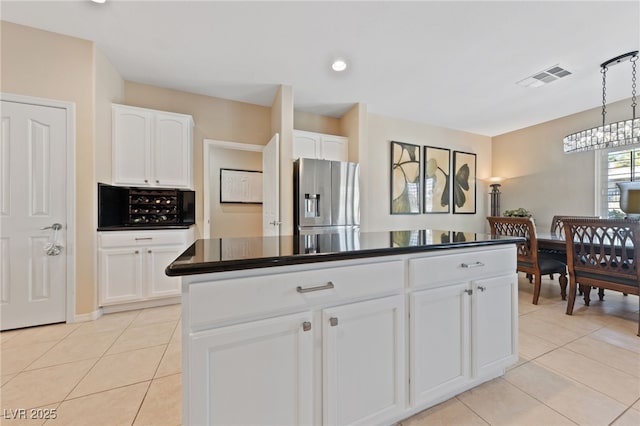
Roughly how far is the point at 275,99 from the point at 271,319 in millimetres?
3276

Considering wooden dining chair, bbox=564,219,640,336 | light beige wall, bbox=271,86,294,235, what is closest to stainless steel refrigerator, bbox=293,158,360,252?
light beige wall, bbox=271,86,294,235

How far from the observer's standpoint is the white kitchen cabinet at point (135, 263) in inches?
99.1

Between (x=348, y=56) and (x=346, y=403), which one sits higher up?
(x=348, y=56)

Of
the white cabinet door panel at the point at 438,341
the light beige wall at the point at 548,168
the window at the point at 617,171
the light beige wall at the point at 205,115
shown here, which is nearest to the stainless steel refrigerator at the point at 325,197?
the light beige wall at the point at 205,115

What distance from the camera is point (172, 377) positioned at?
157cm

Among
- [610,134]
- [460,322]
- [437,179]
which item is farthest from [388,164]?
[460,322]

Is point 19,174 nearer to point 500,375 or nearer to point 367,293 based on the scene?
→ point 367,293

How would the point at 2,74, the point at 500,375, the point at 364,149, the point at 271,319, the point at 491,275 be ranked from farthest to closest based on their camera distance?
the point at 364,149, the point at 2,74, the point at 500,375, the point at 491,275, the point at 271,319

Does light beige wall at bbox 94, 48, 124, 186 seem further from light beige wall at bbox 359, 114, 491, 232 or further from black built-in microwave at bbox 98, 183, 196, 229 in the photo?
light beige wall at bbox 359, 114, 491, 232

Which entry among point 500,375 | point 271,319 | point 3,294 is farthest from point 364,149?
point 3,294

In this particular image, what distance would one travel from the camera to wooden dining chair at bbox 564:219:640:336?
212 cm

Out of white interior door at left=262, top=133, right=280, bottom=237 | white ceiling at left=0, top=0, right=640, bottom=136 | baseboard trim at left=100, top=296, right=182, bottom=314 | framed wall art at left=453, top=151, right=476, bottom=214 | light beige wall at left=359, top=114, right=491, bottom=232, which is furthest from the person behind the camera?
framed wall art at left=453, top=151, right=476, bottom=214

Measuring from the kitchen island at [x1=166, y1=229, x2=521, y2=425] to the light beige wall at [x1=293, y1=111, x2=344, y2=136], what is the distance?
3.24 m

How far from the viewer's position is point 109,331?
86.5 inches
